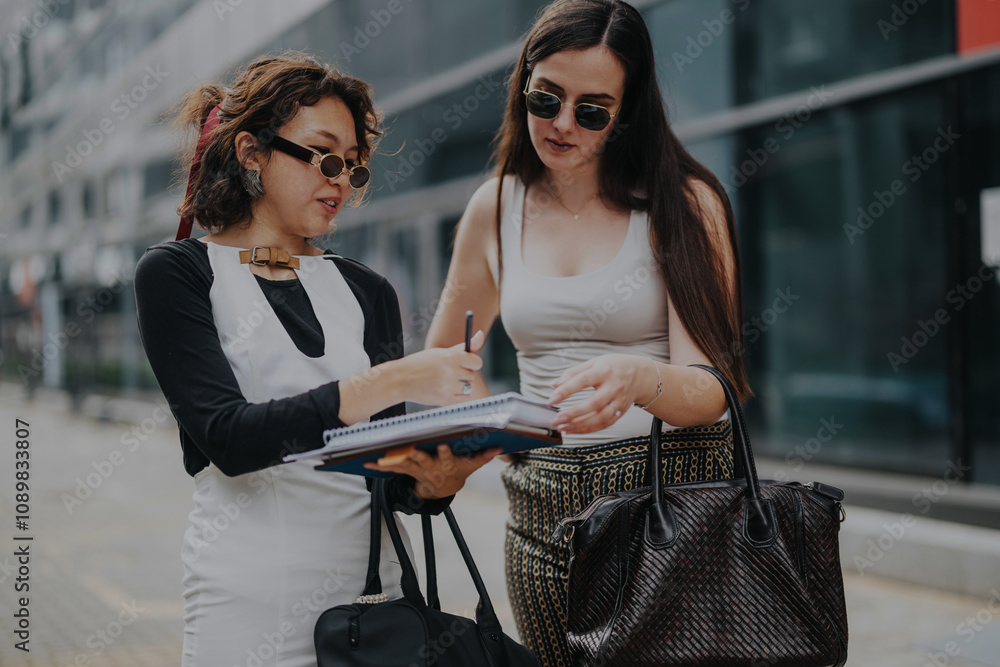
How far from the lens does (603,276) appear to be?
1950 millimetres

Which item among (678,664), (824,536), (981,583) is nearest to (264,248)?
(678,664)

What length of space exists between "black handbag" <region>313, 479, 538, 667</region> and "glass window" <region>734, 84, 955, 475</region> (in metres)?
5.30

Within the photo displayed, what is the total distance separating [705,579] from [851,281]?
5.63 m

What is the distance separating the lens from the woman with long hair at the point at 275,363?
4.71ft

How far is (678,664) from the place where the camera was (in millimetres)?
1617

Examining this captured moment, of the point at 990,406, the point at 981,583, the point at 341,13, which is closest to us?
the point at 981,583

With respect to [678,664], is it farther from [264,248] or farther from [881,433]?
[881,433]

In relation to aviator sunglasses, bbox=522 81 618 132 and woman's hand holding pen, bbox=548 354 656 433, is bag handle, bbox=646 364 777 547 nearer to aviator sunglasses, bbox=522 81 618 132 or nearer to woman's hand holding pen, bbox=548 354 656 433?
woman's hand holding pen, bbox=548 354 656 433

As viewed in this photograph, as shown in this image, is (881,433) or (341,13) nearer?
(881,433)

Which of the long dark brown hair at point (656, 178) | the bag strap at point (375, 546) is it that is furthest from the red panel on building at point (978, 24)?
the bag strap at point (375, 546)

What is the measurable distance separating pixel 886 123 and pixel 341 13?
7.43 m

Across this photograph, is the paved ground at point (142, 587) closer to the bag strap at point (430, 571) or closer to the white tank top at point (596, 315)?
the white tank top at point (596, 315)

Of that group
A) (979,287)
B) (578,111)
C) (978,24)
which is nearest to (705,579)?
(578,111)

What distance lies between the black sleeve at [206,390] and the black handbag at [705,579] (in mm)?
544
